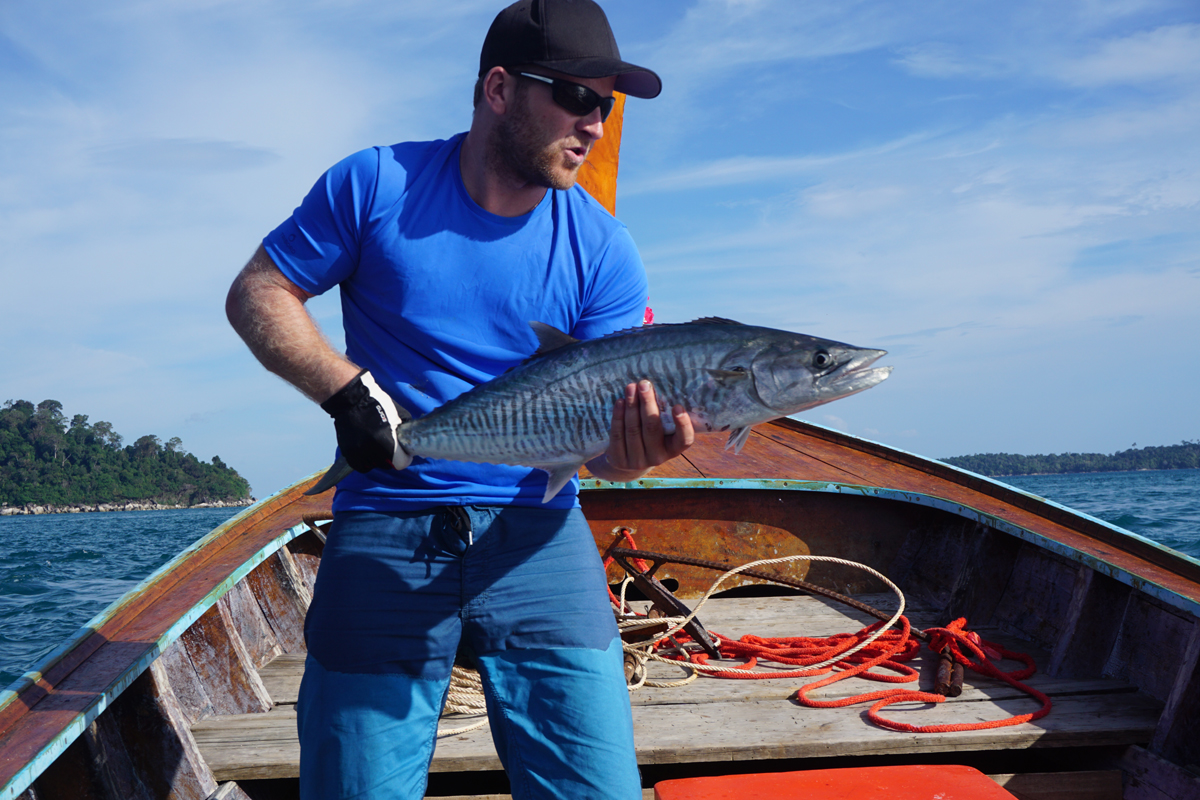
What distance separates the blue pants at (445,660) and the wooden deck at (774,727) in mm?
1270

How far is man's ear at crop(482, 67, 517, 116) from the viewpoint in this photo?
2443 millimetres

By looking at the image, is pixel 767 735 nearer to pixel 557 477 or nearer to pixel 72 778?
pixel 557 477

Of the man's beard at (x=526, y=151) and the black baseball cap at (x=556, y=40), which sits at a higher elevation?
the black baseball cap at (x=556, y=40)

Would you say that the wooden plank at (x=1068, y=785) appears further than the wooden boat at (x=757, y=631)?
Yes

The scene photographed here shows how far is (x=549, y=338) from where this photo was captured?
93.9 inches

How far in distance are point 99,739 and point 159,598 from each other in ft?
3.64

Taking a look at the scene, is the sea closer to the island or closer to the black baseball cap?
the black baseball cap

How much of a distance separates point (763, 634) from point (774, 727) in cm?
158

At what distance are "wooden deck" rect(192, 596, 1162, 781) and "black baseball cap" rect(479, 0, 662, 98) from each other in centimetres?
264

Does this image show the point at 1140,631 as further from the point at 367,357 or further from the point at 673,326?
the point at 367,357

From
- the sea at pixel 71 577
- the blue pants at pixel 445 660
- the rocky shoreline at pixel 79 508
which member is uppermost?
the blue pants at pixel 445 660

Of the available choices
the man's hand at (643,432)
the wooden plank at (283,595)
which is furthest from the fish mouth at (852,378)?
the wooden plank at (283,595)

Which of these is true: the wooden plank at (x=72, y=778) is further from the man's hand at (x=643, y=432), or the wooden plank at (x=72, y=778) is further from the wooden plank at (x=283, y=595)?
the man's hand at (x=643, y=432)

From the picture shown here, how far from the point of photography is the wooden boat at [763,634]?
3410 millimetres
